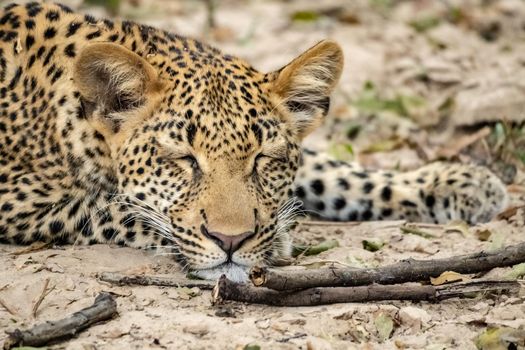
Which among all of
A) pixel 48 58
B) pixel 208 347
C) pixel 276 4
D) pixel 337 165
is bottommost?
pixel 208 347

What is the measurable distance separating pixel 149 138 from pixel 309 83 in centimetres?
131

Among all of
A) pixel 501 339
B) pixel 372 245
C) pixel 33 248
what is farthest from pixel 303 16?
pixel 501 339

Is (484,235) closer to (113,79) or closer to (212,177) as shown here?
(212,177)

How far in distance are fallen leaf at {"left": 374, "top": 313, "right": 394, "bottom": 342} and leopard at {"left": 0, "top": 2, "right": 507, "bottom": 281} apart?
0.88m

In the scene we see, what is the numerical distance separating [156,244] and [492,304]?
236 cm

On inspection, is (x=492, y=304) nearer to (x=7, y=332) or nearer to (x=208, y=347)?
(x=208, y=347)

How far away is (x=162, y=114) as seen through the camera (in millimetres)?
6539

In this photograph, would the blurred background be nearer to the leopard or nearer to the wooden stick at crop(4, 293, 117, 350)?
the leopard

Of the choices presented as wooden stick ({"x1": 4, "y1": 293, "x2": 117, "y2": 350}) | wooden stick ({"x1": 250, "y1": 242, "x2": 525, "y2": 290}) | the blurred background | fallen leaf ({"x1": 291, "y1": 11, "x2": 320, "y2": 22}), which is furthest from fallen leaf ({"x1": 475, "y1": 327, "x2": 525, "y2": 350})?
fallen leaf ({"x1": 291, "y1": 11, "x2": 320, "y2": 22})

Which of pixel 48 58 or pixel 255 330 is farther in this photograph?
pixel 48 58

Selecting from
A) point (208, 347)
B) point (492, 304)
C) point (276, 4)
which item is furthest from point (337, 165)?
point (276, 4)

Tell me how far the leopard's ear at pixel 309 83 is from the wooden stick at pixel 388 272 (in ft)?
5.30

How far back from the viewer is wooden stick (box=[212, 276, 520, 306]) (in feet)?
18.7

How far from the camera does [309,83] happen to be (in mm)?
7094
